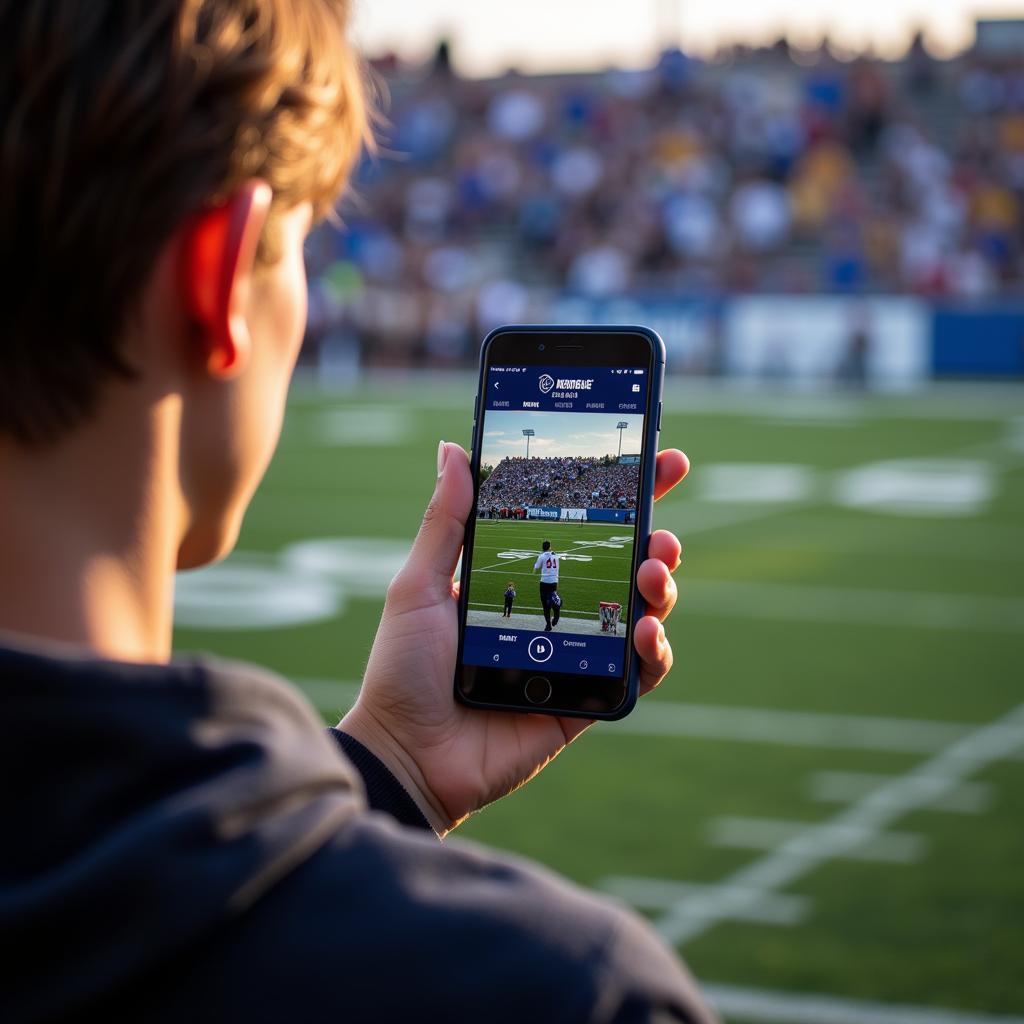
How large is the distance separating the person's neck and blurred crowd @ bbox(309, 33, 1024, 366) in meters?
24.9

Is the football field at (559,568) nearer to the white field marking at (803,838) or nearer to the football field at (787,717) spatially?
the football field at (787,717)

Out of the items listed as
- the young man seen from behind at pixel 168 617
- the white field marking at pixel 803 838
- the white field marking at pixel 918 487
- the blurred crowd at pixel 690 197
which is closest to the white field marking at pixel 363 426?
the white field marking at pixel 918 487

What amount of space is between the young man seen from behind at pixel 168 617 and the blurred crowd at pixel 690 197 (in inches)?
980

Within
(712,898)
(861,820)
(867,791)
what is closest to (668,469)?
(712,898)

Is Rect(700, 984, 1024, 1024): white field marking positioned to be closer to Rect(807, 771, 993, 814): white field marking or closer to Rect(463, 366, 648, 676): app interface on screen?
Rect(807, 771, 993, 814): white field marking

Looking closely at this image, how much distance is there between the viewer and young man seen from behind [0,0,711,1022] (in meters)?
0.83

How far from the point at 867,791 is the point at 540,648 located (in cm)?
372

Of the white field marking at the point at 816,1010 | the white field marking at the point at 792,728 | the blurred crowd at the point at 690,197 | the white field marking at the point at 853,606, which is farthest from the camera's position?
the blurred crowd at the point at 690,197

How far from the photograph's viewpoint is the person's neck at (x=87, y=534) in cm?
94

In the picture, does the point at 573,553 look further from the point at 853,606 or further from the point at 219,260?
the point at 853,606

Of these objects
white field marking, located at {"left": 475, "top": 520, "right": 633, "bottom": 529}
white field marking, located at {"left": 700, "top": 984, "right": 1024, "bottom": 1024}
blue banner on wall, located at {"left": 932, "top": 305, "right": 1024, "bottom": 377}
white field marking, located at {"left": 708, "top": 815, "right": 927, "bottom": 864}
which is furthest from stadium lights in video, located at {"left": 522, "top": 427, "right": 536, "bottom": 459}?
blue banner on wall, located at {"left": 932, "top": 305, "right": 1024, "bottom": 377}

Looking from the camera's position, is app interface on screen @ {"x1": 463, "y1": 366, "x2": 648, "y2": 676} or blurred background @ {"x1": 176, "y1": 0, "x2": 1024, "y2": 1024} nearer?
app interface on screen @ {"x1": 463, "y1": 366, "x2": 648, "y2": 676}

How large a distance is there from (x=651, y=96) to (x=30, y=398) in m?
34.3

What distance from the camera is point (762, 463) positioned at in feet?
49.7
